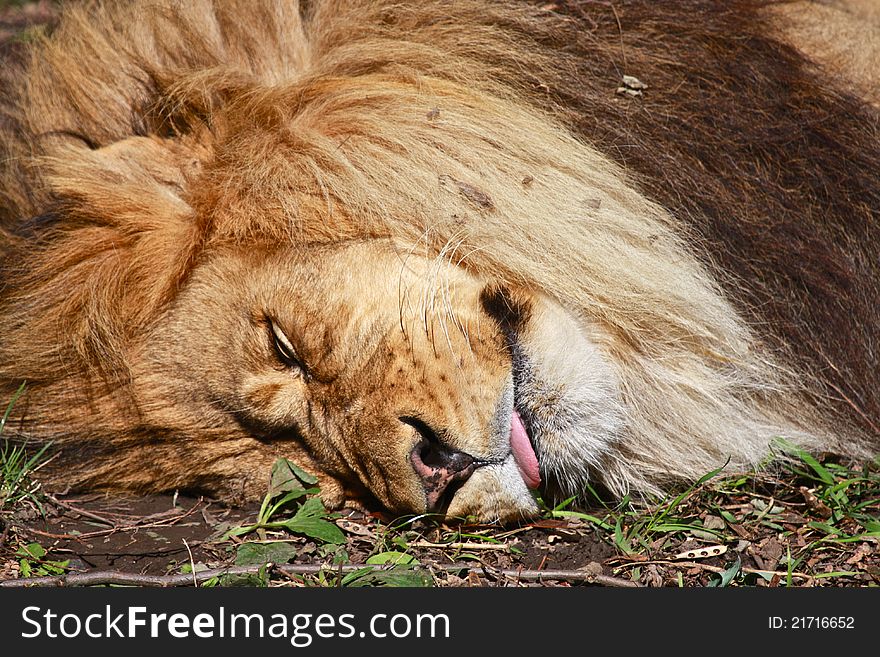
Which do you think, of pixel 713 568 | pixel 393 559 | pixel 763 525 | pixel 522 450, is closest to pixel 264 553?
pixel 393 559

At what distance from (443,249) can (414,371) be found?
1.04 feet

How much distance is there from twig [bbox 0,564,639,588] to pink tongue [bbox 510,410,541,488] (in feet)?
0.79

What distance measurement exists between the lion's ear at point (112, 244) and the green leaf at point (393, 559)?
0.87 meters

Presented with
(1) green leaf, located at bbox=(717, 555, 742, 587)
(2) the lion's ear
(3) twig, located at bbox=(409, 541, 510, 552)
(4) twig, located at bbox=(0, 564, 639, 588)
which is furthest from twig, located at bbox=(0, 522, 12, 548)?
(1) green leaf, located at bbox=(717, 555, 742, 587)

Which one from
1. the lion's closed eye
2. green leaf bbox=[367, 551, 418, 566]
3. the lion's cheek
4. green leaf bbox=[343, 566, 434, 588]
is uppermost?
the lion's closed eye

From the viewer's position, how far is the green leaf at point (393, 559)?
2697 millimetres

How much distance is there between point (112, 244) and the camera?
2.89 meters

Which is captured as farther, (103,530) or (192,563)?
(103,530)

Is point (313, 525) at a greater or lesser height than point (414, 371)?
lesser

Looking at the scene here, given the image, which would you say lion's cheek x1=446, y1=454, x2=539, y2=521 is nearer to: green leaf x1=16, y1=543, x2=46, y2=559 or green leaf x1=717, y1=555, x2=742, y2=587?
green leaf x1=717, y1=555, x2=742, y2=587

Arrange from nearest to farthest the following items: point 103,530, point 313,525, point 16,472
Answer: point 313,525 < point 103,530 < point 16,472

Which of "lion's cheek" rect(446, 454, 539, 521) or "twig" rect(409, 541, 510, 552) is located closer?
"lion's cheek" rect(446, 454, 539, 521)

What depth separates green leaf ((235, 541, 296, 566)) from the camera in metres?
2.76

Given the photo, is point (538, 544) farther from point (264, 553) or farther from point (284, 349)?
point (284, 349)
